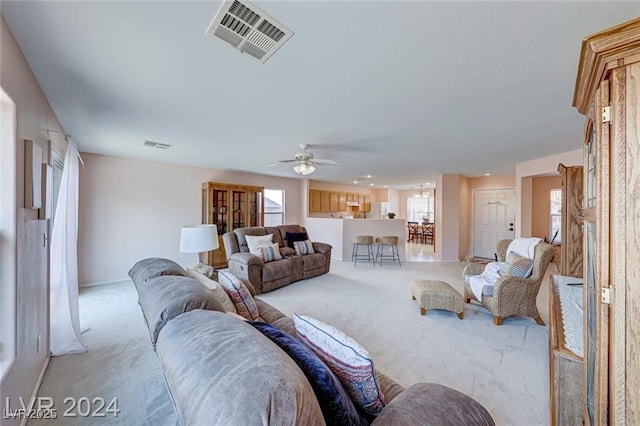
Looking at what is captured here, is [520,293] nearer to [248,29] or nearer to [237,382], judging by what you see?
[237,382]

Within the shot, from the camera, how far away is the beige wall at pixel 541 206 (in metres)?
6.11

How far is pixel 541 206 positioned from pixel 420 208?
17.7ft

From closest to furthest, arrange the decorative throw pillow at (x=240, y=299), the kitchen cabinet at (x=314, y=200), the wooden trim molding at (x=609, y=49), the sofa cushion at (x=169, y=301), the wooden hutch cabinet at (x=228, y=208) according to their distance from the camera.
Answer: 1. the wooden trim molding at (x=609, y=49)
2. the sofa cushion at (x=169, y=301)
3. the decorative throw pillow at (x=240, y=299)
4. the wooden hutch cabinet at (x=228, y=208)
5. the kitchen cabinet at (x=314, y=200)

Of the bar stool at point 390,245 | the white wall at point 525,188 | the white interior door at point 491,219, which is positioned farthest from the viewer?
the white interior door at point 491,219

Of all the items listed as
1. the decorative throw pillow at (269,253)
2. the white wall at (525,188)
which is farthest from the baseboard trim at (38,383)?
the white wall at (525,188)

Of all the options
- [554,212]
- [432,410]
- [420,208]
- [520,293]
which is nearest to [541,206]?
[554,212]

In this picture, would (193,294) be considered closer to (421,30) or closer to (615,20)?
(421,30)

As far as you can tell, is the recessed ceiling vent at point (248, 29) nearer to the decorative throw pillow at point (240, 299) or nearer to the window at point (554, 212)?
the decorative throw pillow at point (240, 299)

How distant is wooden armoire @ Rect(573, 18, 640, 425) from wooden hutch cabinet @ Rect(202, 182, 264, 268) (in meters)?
5.53

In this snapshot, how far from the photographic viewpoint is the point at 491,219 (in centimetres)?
696

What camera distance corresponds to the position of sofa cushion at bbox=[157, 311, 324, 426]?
2.06 ft

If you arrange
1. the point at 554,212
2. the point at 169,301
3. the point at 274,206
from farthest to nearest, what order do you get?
the point at 274,206 → the point at 554,212 → the point at 169,301

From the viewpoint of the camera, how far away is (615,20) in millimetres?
1339

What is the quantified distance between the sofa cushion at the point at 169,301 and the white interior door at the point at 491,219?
24.7ft
